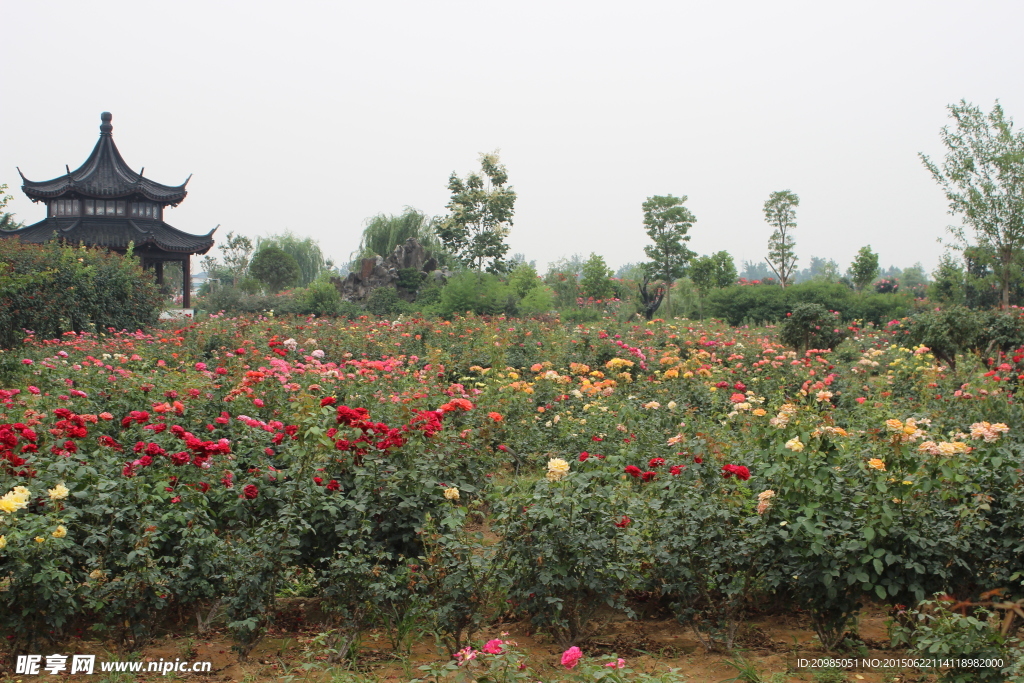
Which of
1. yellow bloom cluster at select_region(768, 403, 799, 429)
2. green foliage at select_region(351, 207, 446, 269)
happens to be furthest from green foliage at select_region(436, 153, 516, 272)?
yellow bloom cluster at select_region(768, 403, 799, 429)

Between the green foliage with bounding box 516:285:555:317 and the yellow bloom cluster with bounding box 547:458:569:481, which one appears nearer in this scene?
the yellow bloom cluster with bounding box 547:458:569:481

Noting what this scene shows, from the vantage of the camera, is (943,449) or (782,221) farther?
(782,221)

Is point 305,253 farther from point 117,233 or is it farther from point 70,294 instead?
point 70,294

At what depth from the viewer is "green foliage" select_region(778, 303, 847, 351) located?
1253 centimetres

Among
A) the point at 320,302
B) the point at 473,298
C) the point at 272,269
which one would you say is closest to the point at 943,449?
the point at 473,298

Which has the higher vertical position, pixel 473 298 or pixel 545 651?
pixel 473 298

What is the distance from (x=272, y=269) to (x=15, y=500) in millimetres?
42955

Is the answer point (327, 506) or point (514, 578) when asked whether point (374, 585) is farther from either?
point (514, 578)

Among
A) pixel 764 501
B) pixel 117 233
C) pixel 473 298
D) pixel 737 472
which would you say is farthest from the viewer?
pixel 117 233

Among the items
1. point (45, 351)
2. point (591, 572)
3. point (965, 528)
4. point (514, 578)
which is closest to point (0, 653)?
point (514, 578)

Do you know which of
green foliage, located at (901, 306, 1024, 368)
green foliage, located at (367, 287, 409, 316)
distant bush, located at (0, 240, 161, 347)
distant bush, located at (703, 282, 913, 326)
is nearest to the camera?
green foliage, located at (901, 306, 1024, 368)

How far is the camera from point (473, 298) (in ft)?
67.7

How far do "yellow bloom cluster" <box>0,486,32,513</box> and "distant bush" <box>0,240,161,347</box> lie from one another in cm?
1019

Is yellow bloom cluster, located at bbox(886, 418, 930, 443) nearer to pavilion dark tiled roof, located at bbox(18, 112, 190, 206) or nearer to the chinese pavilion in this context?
the chinese pavilion
